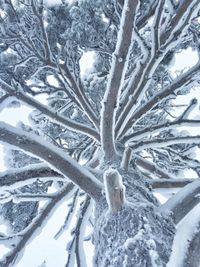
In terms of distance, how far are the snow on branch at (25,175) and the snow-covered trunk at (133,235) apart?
0.60m

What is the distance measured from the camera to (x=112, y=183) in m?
2.21

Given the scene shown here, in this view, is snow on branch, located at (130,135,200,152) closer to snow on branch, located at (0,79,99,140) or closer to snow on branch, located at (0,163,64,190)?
snow on branch, located at (0,79,99,140)

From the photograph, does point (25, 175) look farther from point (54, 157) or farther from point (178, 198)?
point (178, 198)

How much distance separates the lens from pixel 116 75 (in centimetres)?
346

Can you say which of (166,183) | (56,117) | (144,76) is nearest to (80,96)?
(56,117)

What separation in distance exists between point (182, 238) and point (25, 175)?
5.22ft

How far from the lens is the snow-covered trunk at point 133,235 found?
7.58ft

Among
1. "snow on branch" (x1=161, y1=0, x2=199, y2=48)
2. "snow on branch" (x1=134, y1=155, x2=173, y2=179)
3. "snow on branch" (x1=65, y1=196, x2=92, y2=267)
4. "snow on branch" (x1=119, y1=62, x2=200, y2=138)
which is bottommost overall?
"snow on branch" (x1=65, y1=196, x2=92, y2=267)

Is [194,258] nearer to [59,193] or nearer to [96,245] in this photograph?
[96,245]

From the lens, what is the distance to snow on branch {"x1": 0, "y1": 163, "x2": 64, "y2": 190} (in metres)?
3.18

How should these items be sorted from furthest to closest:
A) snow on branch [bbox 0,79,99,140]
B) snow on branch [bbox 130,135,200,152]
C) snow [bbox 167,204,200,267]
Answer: snow on branch [bbox 0,79,99,140], snow on branch [bbox 130,135,200,152], snow [bbox 167,204,200,267]

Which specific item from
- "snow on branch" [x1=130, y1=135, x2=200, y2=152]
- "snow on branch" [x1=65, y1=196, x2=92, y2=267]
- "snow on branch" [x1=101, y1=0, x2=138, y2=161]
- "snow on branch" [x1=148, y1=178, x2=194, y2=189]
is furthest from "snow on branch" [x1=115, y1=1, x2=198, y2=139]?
"snow on branch" [x1=65, y1=196, x2=92, y2=267]

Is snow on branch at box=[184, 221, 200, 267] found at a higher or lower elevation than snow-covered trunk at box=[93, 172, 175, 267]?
lower

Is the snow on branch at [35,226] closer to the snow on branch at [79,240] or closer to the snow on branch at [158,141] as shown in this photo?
the snow on branch at [79,240]
